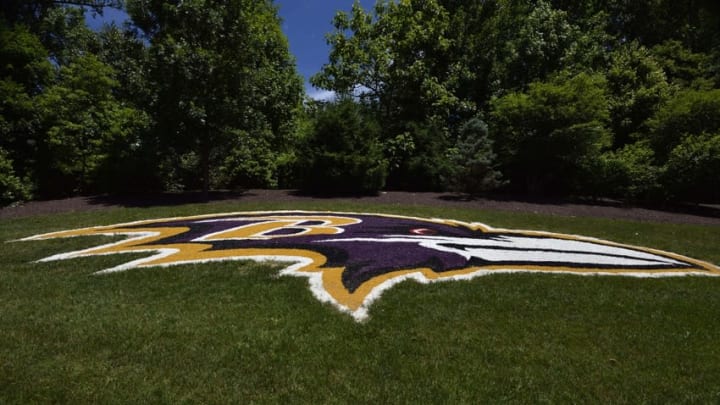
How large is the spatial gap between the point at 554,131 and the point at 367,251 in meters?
12.3

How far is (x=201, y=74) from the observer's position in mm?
14031

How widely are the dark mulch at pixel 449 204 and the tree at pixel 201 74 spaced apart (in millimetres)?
2127

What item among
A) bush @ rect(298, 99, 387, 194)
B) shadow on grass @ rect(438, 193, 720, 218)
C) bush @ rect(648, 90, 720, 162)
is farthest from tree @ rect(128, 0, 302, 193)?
bush @ rect(648, 90, 720, 162)

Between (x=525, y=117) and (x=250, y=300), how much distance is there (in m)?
15.6

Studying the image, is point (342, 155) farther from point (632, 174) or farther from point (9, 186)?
point (9, 186)

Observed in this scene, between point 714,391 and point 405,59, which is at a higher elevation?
point 405,59

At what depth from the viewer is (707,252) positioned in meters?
8.91

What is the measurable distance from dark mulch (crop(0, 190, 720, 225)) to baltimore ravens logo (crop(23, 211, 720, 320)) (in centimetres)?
404

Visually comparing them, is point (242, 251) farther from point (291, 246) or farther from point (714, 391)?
point (714, 391)

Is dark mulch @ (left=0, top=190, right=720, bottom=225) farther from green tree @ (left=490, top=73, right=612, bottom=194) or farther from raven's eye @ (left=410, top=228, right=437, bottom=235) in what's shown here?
raven's eye @ (left=410, top=228, right=437, bottom=235)

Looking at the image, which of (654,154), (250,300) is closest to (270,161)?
(250,300)

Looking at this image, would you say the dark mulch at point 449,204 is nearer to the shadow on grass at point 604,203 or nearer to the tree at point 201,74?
the shadow on grass at point 604,203

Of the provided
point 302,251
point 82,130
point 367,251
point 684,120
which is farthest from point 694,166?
point 82,130

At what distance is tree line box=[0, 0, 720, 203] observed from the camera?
1467cm
